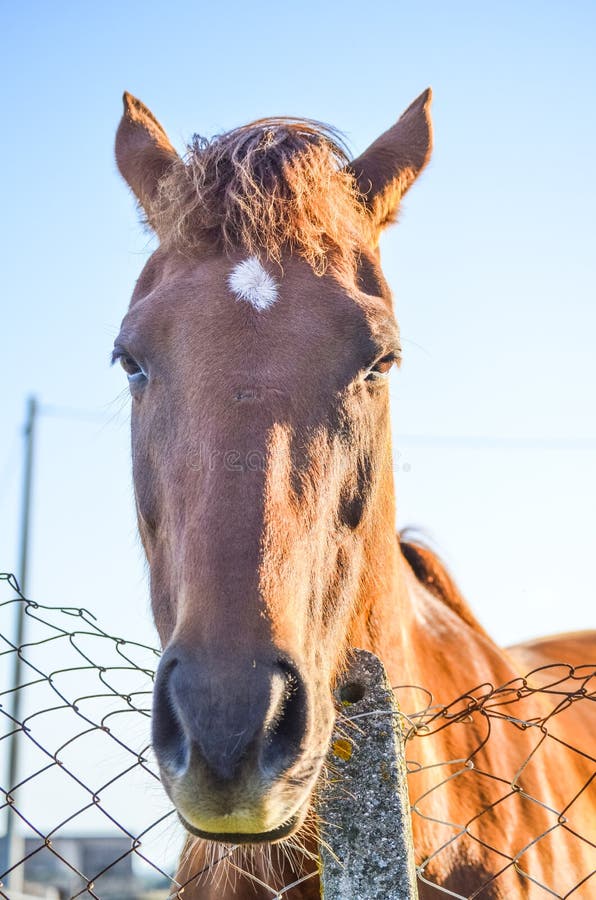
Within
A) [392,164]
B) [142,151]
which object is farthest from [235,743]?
[142,151]

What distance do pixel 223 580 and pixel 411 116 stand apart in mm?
2379

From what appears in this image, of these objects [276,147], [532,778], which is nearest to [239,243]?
[276,147]

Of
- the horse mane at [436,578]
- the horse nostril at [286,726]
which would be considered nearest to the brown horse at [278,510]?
the horse nostril at [286,726]

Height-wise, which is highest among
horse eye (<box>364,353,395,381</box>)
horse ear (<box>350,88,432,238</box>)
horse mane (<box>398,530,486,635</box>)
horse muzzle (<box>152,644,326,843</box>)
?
horse ear (<box>350,88,432,238</box>)

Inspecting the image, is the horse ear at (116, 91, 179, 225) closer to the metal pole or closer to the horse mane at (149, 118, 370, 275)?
the horse mane at (149, 118, 370, 275)

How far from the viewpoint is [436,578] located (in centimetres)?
420

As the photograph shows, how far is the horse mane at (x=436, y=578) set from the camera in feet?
13.5

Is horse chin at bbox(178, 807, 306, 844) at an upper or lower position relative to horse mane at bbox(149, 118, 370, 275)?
lower

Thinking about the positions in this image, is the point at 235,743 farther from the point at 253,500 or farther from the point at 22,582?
the point at 22,582

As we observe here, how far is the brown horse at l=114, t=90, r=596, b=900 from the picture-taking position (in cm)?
173

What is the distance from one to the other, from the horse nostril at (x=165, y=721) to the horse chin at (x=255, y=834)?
0.12 m

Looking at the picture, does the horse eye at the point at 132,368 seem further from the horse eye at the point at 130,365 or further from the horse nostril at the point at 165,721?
the horse nostril at the point at 165,721

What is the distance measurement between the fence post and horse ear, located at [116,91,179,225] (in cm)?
221

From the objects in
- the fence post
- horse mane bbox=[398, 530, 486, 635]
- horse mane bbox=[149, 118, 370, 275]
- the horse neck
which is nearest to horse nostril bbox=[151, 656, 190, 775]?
the fence post
